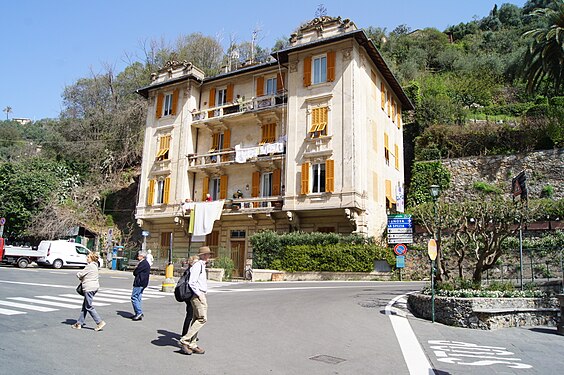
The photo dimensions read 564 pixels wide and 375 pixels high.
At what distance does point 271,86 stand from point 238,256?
41.3 ft

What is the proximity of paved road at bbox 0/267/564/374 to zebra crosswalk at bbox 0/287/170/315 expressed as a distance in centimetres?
3

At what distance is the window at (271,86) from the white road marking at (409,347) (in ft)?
71.8

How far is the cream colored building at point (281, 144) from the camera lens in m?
27.0

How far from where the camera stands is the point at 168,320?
10555mm

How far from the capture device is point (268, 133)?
3081 centimetres

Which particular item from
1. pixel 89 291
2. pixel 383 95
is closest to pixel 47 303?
pixel 89 291

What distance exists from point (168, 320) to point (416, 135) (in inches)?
1257

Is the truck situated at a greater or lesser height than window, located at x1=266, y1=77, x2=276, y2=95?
lesser

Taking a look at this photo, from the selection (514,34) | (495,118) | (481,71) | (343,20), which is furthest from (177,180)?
(514,34)

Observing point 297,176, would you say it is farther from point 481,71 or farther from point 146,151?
point 481,71

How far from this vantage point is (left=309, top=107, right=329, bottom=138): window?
1081 inches

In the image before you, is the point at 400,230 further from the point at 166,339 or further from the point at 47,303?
the point at 166,339

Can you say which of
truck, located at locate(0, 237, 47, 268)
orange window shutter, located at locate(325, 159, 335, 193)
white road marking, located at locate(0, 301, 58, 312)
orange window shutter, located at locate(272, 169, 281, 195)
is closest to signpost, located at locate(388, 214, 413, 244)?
orange window shutter, located at locate(325, 159, 335, 193)

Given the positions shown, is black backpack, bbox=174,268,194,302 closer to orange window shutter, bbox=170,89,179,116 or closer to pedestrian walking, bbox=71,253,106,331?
pedestrian walking, bbox=71,253,106,331
